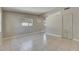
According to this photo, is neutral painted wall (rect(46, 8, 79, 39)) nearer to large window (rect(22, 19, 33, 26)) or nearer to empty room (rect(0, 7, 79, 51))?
empty room (rect(0, 7, 79, 51))

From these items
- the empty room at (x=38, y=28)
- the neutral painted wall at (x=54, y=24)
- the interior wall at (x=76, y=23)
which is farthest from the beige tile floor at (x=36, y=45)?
the neutral painted wall at (x=54, y=24)

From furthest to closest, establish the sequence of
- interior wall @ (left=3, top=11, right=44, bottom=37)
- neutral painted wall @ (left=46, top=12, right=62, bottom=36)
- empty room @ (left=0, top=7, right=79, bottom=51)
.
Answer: neutral painted wall @ (left=46, top=12, right=62, bottom=36) → interior wall @ (left=3, top=11, right=44, bottom=37) → empty room @ (left=0, top=7, right=79, bottom=51)

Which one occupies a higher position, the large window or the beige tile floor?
the large window

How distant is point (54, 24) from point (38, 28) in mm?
1487

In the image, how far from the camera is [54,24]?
18.7 ft

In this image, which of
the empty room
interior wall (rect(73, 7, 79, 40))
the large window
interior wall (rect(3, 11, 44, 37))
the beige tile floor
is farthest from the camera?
interior wall (rect(73, 7, 79, 40))

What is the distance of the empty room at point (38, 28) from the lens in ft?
10.5

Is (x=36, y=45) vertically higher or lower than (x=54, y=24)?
lower

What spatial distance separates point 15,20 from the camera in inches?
148

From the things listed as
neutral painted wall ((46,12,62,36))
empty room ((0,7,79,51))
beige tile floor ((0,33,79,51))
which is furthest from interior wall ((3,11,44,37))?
neutral painted wall ((46,12,62,36))

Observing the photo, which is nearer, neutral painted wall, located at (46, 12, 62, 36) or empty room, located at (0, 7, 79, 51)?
empty room, located at (0, 7, 79, 51)

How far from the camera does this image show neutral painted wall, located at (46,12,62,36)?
5291 millimetres

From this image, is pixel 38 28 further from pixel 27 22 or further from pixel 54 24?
pixel 54 24

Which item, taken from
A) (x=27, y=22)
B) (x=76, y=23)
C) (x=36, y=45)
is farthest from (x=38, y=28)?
(x=76, y=23)
